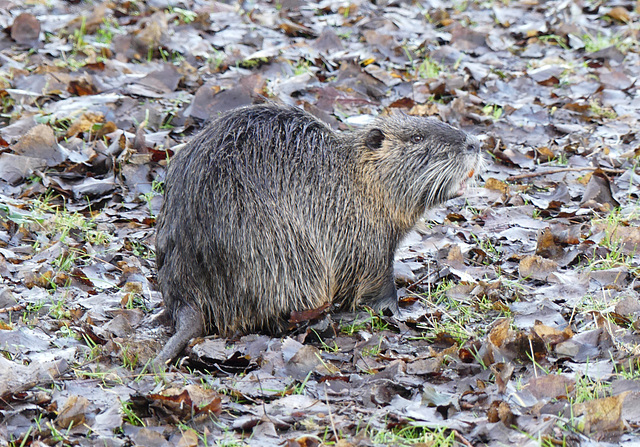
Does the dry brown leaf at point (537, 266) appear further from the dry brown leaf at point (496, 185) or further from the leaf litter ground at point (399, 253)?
→ the dry brown leaf at point (496, 185)

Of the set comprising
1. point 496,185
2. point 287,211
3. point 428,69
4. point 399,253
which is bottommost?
point 399,253

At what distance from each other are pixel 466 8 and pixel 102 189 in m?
4.74

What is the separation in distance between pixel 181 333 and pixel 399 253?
1.45 m

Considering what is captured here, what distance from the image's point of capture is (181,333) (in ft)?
10.3

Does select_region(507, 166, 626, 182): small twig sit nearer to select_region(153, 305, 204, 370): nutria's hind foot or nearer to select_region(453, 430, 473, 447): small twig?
select_region(153, 305, 204, 370): nutria's hind foot

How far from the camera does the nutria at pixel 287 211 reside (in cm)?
328

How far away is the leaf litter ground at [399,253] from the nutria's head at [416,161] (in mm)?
347

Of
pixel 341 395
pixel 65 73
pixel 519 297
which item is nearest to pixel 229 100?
pixel 65 73

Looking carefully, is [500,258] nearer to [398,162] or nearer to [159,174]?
[398,162]

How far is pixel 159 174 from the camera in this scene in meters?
4.71

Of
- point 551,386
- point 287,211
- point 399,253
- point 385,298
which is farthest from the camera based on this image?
point 399,253

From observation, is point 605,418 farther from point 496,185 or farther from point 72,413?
point 496,185

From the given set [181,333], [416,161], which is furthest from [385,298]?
[181,333]

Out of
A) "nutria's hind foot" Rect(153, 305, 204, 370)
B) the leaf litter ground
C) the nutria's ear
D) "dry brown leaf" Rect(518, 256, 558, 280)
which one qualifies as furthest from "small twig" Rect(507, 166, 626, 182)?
"nutria's hind foot" Rect(153, 305, 204, 370)
